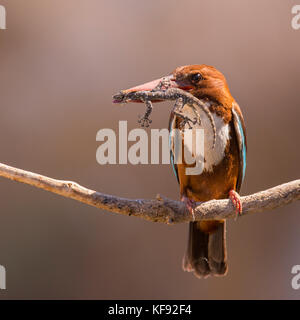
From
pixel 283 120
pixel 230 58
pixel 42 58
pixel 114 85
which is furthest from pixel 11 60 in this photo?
pixel 283 120

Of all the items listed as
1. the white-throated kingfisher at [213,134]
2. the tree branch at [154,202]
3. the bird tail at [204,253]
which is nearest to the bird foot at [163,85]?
the white-throated kingfisher at [213,134]

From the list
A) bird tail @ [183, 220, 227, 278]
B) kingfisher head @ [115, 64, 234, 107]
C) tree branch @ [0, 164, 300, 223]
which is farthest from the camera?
bird tail @ [183, 220, 227, 278]

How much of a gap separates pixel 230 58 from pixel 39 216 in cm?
156

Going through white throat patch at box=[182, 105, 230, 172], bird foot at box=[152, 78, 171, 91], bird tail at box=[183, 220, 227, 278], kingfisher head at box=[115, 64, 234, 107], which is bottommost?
bird tail at box=[183, 220, 227, 278]

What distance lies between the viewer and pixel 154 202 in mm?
1518

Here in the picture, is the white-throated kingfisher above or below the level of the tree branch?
above

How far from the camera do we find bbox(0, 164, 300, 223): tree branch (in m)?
1.41

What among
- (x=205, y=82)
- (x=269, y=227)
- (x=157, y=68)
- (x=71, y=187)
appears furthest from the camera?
(x=269, y=227)

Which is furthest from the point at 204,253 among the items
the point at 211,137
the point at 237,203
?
the point at 211,137

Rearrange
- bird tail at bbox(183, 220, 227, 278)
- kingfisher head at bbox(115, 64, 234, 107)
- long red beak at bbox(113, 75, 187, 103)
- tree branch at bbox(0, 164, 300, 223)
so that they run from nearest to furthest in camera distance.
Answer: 1. tree branch at bbox(0, 164, 300, 223)
2. long red beak at bbox(113, 75, 187, 103)
3. kingfisher head at bbox(115, 64, 234, 107)
4. bird tail at bbox(183, 220, 227, 278)

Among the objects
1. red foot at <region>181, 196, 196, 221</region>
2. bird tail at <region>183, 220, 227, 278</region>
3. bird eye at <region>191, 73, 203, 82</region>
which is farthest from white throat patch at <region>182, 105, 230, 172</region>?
bird tail at <region>183, 220, 227, 278</region>

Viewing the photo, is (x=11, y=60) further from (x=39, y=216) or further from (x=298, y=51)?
(x=298, y=51)

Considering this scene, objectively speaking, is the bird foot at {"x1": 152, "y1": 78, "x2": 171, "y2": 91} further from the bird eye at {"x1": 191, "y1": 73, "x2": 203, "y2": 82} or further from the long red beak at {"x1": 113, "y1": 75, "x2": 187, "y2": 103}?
the bird eye at {"x1": 191, "y1": 73, "x2": 203, "y2": 82}

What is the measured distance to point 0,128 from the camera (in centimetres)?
279
